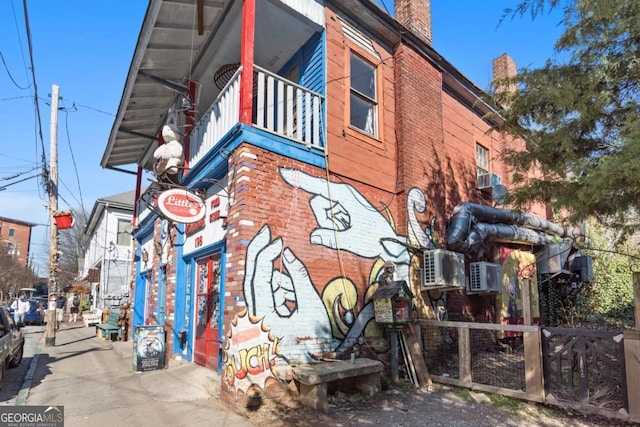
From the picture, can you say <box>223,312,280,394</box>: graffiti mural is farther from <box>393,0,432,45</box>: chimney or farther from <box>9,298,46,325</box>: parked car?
<box>9,298,46,325</box>: parked car

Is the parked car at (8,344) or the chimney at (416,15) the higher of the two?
the chimney at (416,15)

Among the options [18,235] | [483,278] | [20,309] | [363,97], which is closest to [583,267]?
[483,278]

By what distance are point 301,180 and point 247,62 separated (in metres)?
2.07

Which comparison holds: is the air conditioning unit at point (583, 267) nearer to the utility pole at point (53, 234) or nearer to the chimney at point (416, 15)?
the chimney at point (416, 15)

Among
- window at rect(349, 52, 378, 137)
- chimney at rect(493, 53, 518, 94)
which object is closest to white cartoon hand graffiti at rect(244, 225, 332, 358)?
window at rect(349, 52, 378, 137)

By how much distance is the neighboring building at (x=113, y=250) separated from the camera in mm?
Result: 24062

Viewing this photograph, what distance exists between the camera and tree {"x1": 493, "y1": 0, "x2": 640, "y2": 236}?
5.18m

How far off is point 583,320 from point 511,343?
3.44 metres

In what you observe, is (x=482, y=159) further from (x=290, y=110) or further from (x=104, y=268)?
(x=104, y=268)

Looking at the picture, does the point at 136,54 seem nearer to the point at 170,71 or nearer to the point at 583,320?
the point at 170,71

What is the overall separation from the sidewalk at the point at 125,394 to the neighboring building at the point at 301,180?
1.45 ft

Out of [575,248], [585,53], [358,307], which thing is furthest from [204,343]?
[575,248]

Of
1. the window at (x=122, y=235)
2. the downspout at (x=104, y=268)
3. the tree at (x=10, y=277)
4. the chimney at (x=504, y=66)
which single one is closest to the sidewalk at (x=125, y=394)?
the chimney at (x=504, y=66)

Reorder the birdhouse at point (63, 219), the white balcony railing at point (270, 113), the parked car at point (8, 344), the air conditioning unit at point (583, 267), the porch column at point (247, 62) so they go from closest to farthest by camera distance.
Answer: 1. the porch column at point (247, 62)
2. the white balcony railing at point (270, 113)
3. the parked car at point (8, 344)
4. the air conditioning unit at point (583, 267)
5. the birdhouse at point (63, 219)
